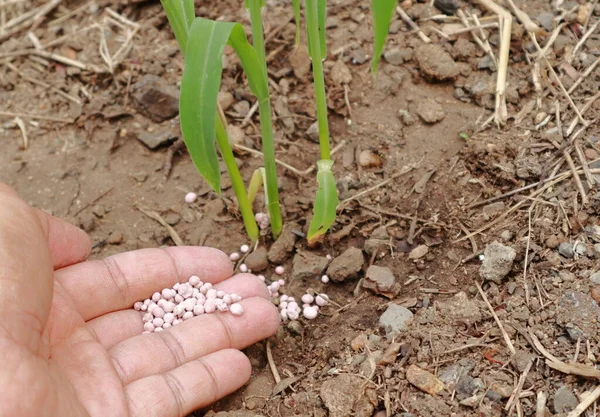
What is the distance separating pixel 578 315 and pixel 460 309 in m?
0.23

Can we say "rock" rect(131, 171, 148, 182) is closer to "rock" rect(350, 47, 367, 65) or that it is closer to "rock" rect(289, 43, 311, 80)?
"rock" rect(289, 43, 311, 80)

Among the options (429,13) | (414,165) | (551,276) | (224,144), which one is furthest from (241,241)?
(429,13)

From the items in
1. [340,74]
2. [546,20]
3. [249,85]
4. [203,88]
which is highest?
[203,88]

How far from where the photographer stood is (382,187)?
1.72 meters

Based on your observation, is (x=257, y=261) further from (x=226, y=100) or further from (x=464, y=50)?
(x=464, y=50)

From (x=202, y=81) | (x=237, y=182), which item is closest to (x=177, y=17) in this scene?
(x=202, y=81)

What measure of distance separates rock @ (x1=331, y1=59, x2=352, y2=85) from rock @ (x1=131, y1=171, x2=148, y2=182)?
59 centimetres

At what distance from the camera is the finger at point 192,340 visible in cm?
135

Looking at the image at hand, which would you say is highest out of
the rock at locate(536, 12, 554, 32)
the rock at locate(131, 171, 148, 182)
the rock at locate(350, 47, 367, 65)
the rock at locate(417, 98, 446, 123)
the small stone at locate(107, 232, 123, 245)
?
the rock at locate(536, 12, 554, 32)

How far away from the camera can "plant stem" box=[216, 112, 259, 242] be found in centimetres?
149

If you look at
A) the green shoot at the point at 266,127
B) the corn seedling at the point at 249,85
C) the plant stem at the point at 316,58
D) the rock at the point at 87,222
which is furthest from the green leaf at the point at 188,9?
the rock at the point at 87,222

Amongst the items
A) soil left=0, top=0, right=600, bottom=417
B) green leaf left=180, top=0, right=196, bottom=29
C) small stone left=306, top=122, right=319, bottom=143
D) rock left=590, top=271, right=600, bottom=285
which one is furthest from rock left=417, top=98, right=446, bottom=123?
green leaf left=180, top=0, right=196, bottom=29

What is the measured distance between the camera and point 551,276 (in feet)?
4.56

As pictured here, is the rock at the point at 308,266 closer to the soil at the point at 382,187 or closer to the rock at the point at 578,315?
the soil at the point at 382,187
